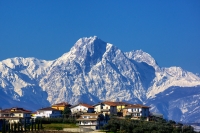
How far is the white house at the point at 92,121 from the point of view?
424 ft

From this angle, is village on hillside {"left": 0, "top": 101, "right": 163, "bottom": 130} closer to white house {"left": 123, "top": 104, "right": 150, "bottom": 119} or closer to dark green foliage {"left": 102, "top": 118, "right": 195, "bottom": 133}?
white house {"left": 123, "top": 104, "right": 150, "bottom": 119}

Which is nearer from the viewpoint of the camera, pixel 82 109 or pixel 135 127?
pixel 135 127

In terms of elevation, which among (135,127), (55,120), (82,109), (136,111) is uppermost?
(82,109)

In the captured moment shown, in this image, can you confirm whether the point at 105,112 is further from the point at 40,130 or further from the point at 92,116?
the point at 40,130

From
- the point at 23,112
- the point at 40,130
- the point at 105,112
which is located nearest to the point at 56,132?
the point at 40,130

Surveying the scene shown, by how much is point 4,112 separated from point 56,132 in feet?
129

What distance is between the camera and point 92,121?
13138 centimetres

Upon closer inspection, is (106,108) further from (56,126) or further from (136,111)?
(56,126)

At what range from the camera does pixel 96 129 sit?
5000 inches

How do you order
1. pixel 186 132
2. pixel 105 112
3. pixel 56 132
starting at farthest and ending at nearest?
pixel 105 112, pixel 186 132, pixel 56 132

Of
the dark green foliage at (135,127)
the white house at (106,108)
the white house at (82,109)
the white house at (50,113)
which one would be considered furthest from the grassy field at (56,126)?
the white house at (106,108)

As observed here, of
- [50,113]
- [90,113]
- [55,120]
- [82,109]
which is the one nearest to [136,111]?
[82,109]

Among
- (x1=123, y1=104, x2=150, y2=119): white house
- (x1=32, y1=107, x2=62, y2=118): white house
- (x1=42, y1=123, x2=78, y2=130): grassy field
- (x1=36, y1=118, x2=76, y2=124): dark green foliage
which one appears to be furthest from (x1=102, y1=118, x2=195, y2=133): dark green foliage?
(x1=123, y1=104, x2=150, y2=119): white house

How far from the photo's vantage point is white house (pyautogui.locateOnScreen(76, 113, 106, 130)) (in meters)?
129
